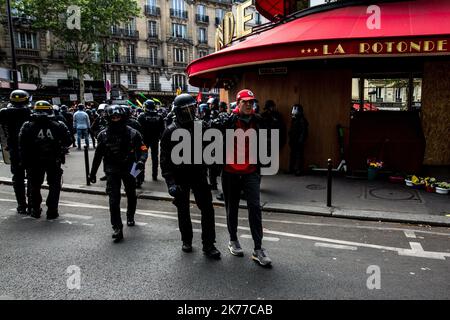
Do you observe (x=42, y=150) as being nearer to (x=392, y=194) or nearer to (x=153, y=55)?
(x=392, y=194)

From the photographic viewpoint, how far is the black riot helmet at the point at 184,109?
444 centimetres

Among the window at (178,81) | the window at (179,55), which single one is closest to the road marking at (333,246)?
the window at (178,81)

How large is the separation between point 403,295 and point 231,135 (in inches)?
94.2

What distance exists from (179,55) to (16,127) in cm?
4592

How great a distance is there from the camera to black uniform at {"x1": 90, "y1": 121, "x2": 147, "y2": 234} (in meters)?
5.26

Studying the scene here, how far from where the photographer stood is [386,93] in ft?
33.4

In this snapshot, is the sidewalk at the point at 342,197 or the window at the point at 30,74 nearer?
the sidewalk at the point at 342,197

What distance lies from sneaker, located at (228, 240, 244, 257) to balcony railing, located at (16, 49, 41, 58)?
1642 inches

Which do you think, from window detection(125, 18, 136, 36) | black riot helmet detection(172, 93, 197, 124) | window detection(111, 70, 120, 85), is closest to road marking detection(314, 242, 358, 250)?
black riot helmet detection(172, 93, 197, 124)

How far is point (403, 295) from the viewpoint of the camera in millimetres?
3568

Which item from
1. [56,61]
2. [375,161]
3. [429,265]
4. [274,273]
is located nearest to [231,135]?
[274,273]

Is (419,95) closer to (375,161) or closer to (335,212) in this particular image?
(375,161)

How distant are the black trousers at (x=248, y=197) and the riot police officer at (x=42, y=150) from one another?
3.24 metres

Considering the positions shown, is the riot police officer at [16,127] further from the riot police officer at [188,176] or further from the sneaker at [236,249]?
the sneaker at [236,249]
